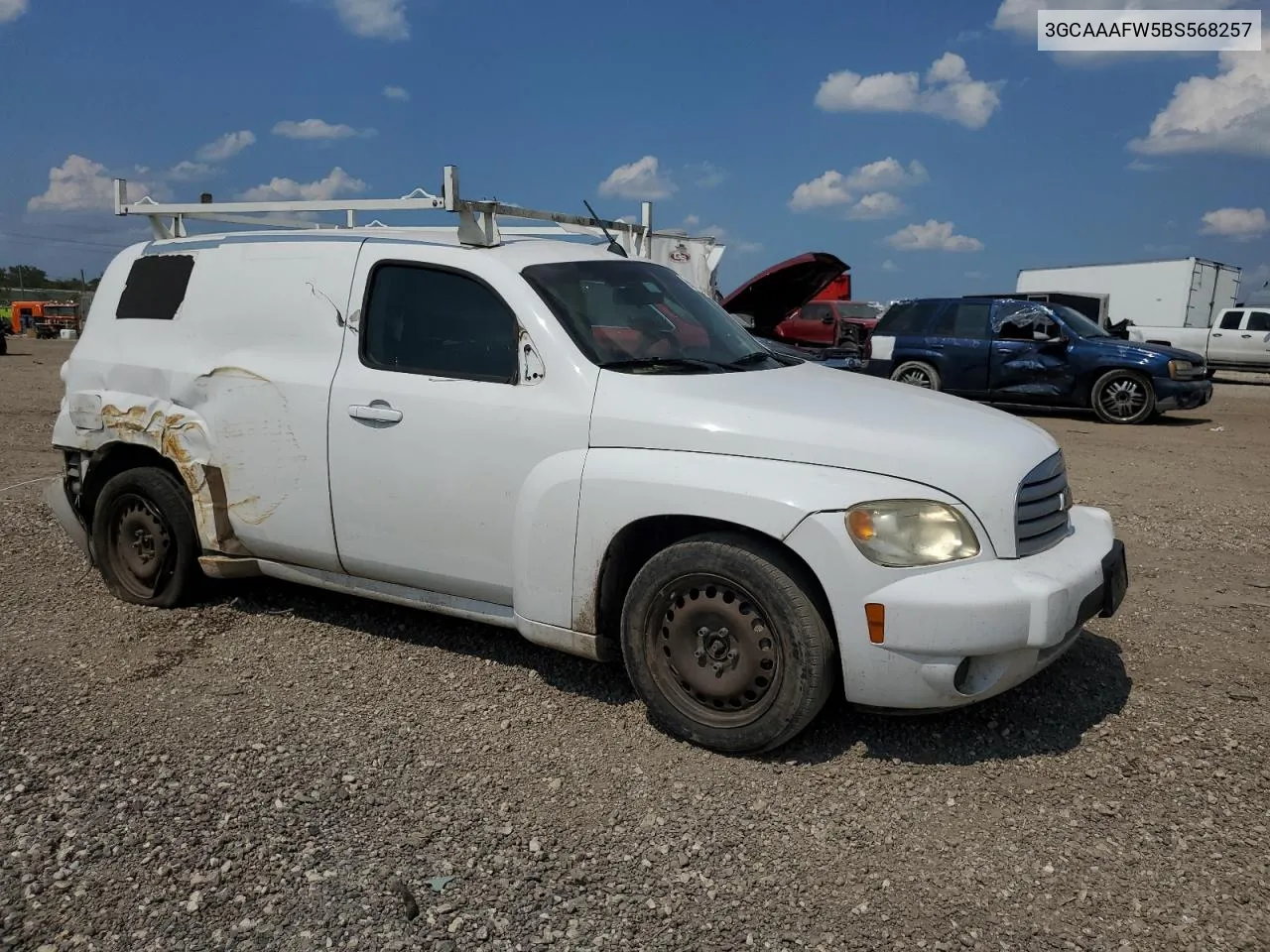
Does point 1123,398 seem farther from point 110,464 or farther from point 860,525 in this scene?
point 110,464

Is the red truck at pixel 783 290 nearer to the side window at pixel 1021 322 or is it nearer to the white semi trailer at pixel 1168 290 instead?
the side window at pixel 1021 322

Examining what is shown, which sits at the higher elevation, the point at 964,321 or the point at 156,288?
the point at 156,288

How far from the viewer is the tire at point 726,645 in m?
3.23

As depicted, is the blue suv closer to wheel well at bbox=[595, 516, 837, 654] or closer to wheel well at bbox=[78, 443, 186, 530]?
wheel well at bbox=[595, 516, 837, 654]

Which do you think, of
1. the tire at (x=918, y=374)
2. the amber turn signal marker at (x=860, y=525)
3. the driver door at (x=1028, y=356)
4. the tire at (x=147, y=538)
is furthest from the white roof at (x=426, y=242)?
the tire at (x=918, y=374)

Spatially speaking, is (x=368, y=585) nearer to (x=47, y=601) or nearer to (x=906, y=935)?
(x=47, y=601)

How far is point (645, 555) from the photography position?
372 cm

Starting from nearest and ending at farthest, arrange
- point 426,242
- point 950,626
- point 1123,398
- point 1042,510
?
point 950,626
point 1042,510
point 426,242
point 1123,398

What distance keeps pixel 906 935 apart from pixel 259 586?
13.1 feet

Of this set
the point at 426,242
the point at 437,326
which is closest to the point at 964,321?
the point at 426,242

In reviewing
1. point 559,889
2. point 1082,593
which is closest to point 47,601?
point 559,889

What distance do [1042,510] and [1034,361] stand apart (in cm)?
1096

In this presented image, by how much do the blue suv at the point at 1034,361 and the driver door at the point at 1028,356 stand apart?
1 cm

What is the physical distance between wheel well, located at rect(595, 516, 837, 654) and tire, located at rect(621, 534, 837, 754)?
3 centimetres
